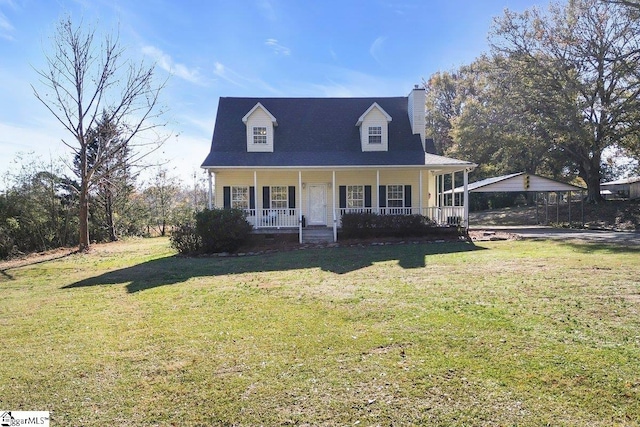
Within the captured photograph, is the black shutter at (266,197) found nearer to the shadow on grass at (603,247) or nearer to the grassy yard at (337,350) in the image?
the grassy yard at (337,350)

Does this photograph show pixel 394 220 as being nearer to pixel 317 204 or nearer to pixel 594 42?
pixel 317 204

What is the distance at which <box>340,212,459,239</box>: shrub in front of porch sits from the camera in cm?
1552

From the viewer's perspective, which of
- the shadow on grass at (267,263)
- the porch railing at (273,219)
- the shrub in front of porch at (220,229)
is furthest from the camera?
the porch railing at (273,219)

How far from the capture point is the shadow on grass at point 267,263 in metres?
9.55

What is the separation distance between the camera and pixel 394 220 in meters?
15.6

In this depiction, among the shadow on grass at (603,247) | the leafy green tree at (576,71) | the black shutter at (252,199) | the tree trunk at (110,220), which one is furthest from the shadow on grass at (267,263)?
the leafy green tree at (576,71)

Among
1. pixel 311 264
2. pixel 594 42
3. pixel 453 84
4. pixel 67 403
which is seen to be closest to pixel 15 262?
pixel 311 264

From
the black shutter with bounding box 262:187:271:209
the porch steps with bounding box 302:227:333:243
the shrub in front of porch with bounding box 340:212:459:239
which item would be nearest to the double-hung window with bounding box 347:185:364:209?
the porch steps with bounding box 302:227:333:243

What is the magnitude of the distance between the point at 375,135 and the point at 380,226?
5013 mm

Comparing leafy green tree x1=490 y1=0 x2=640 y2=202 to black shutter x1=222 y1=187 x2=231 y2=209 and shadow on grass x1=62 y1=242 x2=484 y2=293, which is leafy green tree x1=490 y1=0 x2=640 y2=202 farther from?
black shutter x1=222 y1=187 x2=231 y2=209

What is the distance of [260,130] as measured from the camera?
18047 mm

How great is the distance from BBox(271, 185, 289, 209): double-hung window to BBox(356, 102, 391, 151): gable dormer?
14.2ft

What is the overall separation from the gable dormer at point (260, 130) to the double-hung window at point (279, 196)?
6.04ft

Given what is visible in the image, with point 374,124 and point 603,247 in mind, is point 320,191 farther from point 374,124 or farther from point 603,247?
point 603,247
